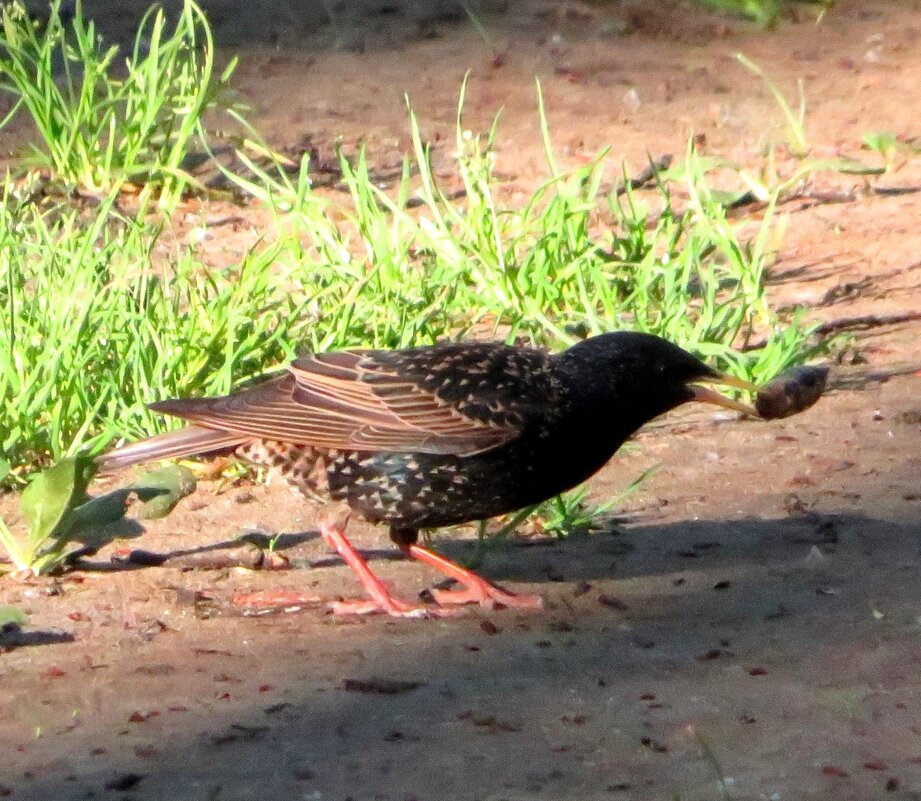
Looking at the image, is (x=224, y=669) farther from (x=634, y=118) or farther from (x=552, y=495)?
(x=634, y=118)

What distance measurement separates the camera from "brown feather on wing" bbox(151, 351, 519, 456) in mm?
4875

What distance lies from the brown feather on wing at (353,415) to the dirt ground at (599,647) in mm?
437

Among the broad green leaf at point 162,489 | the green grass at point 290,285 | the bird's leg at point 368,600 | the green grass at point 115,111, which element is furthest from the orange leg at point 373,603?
the green grass at point 115,111

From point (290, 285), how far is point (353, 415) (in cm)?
193

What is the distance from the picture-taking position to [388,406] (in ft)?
16.5

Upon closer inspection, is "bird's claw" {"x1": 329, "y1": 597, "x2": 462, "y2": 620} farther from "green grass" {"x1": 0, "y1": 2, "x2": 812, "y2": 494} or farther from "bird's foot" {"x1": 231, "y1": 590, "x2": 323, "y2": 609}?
"green grass" {"x1": 0, "y1": 2, "x2": 812, "y2": 494}

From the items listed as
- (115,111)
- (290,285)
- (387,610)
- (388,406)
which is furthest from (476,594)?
(115,111)

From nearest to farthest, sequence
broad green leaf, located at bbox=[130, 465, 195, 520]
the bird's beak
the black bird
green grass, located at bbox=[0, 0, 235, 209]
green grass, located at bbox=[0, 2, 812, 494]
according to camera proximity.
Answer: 1. the black bird
2. broad green leaf, located at bbox=[130, 465, 195, 520]
3. the bird's beak
4. green grass, located at bbox=[0, 2, 812, 494]
5. green grass, located at bbox=[0, 0, 235, 209]

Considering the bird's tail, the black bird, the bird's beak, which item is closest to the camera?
the black bird

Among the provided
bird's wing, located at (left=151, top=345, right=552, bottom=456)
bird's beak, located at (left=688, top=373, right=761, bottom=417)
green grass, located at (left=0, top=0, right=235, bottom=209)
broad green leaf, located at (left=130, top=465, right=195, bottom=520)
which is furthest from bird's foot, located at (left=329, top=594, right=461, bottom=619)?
green grass, located at (left=0, top=0, right=235, bottom=209)

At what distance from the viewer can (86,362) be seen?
5.68m

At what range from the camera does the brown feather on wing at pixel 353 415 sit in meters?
4.88

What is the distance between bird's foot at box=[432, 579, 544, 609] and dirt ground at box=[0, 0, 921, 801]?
0.05m

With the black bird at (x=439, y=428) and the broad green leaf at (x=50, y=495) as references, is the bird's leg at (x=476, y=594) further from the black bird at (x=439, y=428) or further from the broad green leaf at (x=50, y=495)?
the broad green leaf at (x=50, y=495)
